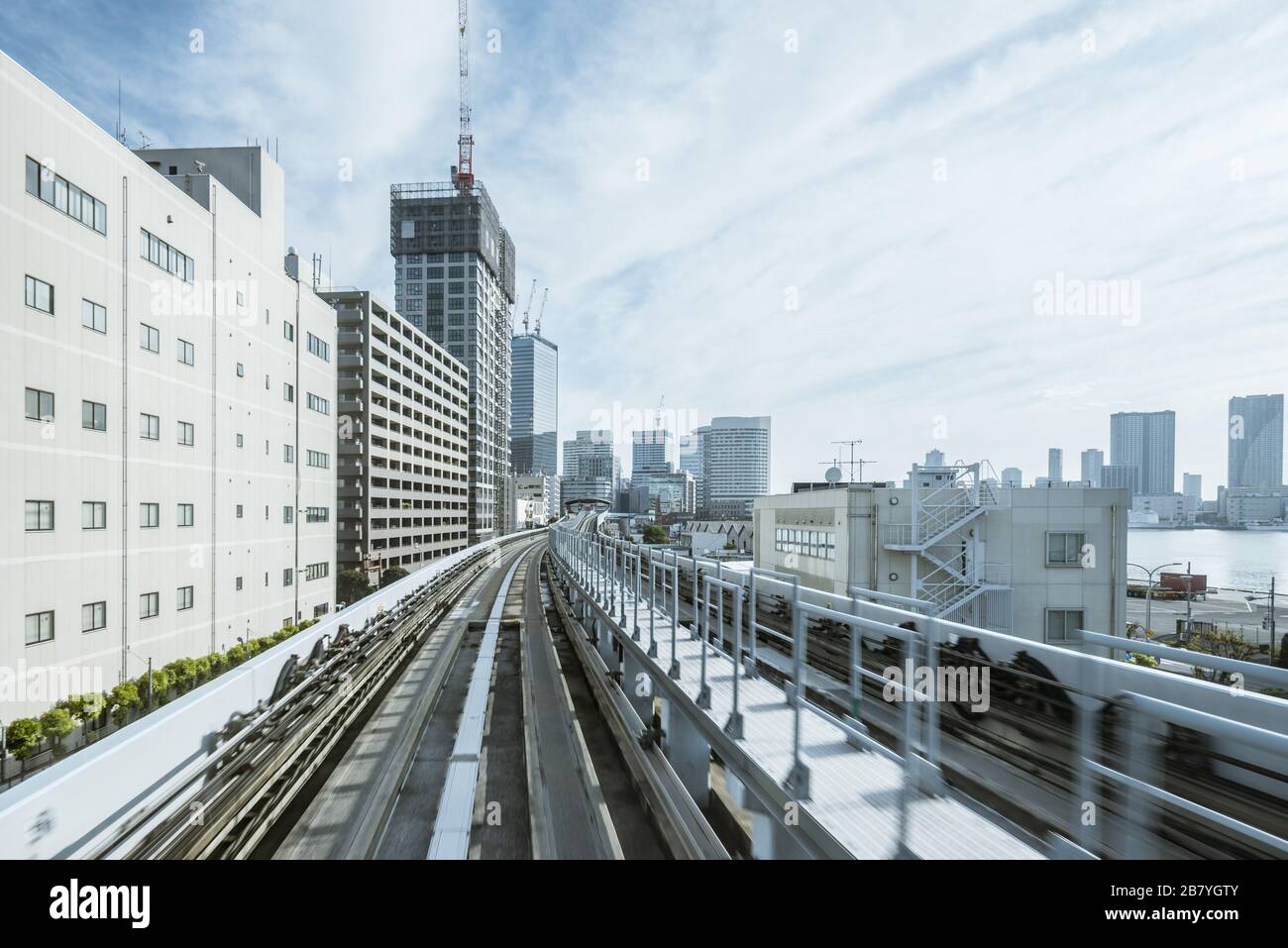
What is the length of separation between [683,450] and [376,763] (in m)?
192

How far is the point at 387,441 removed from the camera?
37625 millimetres

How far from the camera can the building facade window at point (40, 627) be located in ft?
34.9

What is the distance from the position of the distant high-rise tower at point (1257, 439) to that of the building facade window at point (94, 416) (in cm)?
2089

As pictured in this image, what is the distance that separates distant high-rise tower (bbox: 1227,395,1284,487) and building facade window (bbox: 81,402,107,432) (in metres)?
20.9

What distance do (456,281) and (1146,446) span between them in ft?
216

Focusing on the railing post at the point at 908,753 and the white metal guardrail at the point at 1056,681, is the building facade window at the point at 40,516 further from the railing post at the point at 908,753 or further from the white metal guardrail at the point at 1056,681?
the railing post at the point at 908,753

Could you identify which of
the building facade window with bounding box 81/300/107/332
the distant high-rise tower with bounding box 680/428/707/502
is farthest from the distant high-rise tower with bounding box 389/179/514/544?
the distant high-rise tower with bounding box 680/428/707/502

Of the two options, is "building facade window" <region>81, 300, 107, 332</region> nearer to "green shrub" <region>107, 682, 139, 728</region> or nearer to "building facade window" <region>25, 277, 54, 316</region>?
"building facade window" <region>25, 277, 54, 316</region>

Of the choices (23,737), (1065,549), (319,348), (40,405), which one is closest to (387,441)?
(319,348)

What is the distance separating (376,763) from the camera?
15.9 feet

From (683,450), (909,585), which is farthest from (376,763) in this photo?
(683,450)

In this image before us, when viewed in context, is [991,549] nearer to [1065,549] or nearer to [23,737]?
[1065,549]

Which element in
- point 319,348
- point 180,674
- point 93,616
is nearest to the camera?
point 93,616

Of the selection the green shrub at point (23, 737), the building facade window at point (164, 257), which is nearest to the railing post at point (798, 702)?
the green shrub at point (23, 737)
